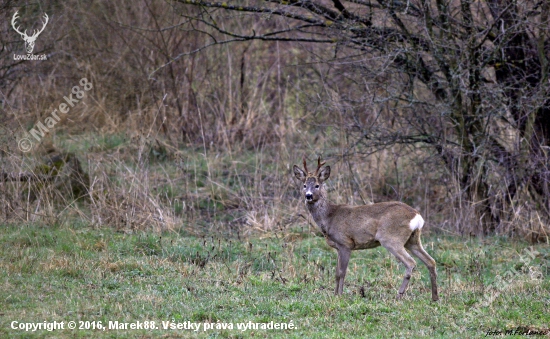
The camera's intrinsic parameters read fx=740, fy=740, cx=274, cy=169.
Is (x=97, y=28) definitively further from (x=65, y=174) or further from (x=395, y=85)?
(x=395, y=85)

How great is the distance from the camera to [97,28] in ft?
59.4

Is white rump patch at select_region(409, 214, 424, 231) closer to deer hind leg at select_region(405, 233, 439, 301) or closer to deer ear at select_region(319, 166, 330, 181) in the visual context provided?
deer hind leg at select_region(405, 233, 439, 301)

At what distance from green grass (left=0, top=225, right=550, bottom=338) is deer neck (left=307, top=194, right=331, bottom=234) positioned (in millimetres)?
784

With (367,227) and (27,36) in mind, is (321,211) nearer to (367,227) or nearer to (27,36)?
(367,227)

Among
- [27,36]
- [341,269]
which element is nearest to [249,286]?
[341,269]

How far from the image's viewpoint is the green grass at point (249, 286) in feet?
23.9

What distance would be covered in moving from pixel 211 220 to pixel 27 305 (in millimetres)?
6361

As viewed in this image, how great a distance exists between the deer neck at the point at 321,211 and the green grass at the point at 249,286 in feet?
2.57

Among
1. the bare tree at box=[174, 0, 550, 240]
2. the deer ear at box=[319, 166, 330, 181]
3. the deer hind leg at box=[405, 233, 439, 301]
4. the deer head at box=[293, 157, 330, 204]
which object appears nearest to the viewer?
the deer hind leg at box=[405, 233, 439, 301]

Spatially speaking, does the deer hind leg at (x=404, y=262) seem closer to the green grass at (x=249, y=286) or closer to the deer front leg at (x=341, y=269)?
the green grass at (x=249, y=286)

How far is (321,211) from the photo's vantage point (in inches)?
383

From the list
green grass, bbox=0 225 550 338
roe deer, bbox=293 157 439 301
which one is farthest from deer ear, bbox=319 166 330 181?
green grass, bbox=0 225 550 338

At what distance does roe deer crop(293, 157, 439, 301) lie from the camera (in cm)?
882

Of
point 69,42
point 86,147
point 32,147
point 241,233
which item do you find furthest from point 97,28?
point 241,233
